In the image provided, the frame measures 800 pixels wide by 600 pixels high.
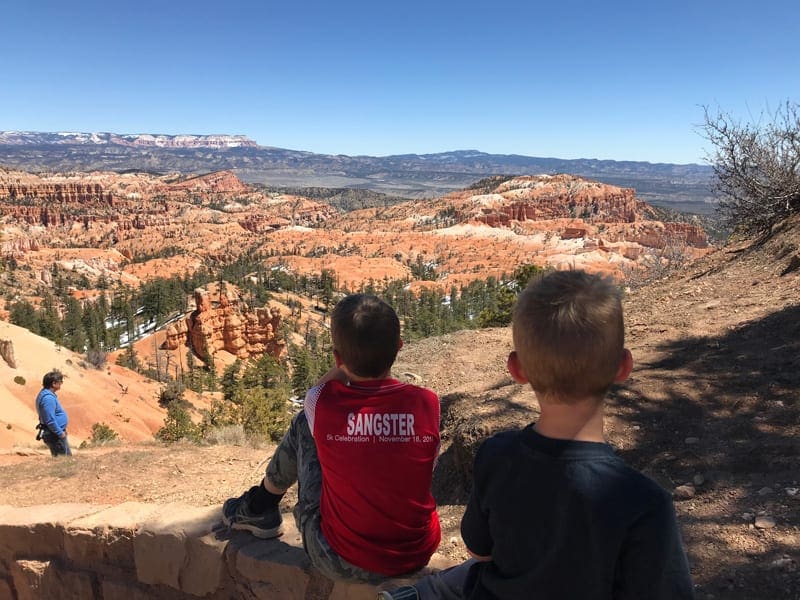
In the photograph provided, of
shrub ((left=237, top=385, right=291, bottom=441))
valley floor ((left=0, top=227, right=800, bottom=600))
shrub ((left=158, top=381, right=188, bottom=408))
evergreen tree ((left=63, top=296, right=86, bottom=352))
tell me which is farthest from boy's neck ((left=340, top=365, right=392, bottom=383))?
evergreen tree ((left=63, top=296, right=86, bottom=352))

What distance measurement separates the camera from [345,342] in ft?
7.58

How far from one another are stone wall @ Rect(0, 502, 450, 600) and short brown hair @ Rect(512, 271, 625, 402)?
1.52 m

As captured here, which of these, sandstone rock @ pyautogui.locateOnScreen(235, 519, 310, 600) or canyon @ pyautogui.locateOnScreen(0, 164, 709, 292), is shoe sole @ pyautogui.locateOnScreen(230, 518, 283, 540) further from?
canyon @ pyautogui.locateOnScreen(0, 164, 709, 292)

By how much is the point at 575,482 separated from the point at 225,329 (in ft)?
136

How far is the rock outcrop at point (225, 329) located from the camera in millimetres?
39531

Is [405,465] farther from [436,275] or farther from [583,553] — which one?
[436,275]

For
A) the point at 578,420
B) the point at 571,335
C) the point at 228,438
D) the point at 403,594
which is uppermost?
the point at 571,335

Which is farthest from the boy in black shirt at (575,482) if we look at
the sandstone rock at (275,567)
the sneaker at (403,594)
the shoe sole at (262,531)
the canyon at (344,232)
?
the canyon at (344,232)

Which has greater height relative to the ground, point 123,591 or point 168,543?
point 168,543

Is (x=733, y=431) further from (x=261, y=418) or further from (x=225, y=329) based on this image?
(x=225, y=329)

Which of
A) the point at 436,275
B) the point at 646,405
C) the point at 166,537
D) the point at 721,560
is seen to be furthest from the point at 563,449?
the point at 436,275

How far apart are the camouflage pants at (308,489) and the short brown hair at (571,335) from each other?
1449 mm

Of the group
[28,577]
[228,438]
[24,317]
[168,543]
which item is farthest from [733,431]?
[24,317]

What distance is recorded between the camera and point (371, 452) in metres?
2.28
